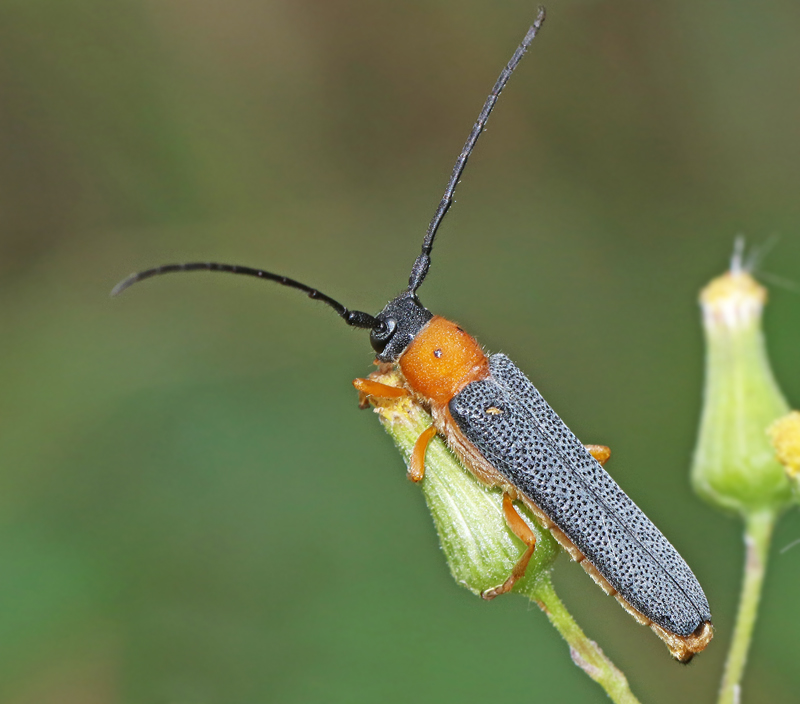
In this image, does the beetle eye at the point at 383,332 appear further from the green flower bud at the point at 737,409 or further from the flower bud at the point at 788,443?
the flower bud at the point at 788,443

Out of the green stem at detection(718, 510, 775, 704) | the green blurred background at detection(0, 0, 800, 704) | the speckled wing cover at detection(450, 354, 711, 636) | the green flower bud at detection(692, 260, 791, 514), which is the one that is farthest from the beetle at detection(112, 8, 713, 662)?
the green blurred background at detection(0, 0, 800, 704)

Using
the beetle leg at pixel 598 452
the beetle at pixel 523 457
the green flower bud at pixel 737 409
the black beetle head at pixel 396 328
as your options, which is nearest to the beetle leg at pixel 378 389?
the beetle at pixel 523 457

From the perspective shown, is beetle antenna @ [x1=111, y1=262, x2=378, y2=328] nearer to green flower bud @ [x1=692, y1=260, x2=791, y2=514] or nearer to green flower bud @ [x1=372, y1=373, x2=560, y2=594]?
green flower bud @ [x1=372, y1=373, x2=560, y2=594]

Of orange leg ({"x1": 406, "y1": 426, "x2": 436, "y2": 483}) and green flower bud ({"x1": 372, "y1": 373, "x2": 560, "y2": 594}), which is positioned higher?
orange leg ({"x1": 406, "y1": 426, "x2": 436, "y2": 483})

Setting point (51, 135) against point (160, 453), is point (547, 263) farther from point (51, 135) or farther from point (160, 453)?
point (51, 135)

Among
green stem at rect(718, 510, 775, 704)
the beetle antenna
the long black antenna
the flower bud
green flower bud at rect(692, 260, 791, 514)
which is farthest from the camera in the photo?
the long black antenna

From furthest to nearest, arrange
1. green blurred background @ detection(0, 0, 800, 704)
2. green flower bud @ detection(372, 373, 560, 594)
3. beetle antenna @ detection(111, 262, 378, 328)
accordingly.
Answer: green blurred background @ detection(0, 0, 800, 704) → green flower bud @ detection(372, 373, 560, 594) → beetle antenna @ detection(111, 262, 378, 328)

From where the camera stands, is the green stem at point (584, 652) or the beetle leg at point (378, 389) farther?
the beetle leg at point (378, 389)
